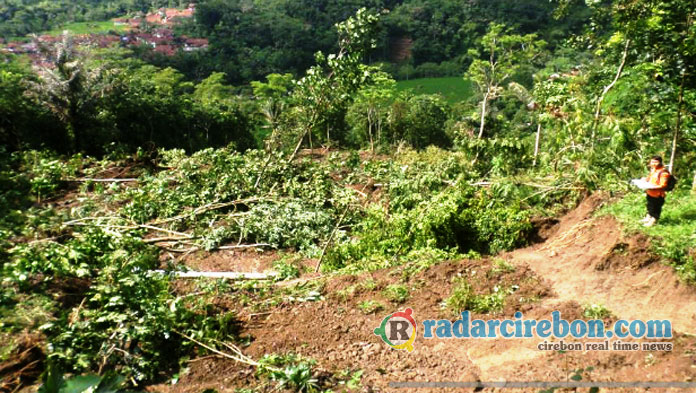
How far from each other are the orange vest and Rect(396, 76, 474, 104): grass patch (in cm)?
4104

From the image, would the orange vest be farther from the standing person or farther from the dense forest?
the dense forest

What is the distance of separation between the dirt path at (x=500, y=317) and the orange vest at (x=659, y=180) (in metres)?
0.57

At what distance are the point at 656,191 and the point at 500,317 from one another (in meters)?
2.46

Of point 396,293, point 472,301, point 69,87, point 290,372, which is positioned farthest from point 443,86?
point 290,372

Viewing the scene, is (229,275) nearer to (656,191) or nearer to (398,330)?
(398,330)

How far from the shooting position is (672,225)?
5.56m

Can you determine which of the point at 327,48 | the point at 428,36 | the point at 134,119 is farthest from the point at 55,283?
the point at 428,36

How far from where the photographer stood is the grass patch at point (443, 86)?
48.0 m

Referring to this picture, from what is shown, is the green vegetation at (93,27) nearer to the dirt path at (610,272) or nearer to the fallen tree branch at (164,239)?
the fallen tree branch at (164,239)

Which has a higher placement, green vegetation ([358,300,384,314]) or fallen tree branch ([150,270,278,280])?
green vegetation ([358,300,384,314])

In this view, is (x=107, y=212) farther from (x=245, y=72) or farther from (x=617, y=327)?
(x=245, y=72)

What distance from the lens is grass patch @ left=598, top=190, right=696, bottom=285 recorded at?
5.01 meters

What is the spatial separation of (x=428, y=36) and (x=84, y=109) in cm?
5727

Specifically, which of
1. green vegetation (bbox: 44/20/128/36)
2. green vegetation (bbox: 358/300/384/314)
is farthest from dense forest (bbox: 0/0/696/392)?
green vegetation (bbox: 44/20/128/36)
